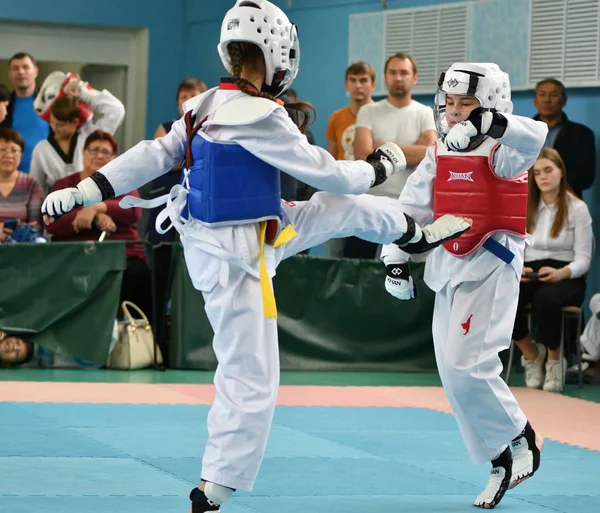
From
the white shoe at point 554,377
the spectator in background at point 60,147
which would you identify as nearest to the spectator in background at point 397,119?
the white shoe at point 554,377

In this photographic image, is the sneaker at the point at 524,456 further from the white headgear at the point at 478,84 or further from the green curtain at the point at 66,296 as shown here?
the green curtain at the point at 66,296

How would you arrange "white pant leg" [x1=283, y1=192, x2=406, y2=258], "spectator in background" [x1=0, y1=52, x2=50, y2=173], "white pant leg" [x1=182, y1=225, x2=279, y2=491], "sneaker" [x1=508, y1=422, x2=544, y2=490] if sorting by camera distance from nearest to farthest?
"white pant leg" [x1=182, y1=225, x2=279, y2=491], "white pant leg" [x1=283, y1=192, x2=406, y2=258], "sneaker" [x1=508, y1=422, x2=544, y2=490], "spectator in background" [x1=0, y1=52, x2=50, y2=173]

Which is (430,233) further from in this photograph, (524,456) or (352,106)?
(352,106)

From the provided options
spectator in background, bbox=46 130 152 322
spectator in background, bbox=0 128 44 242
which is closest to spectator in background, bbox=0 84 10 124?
spectator in background, bbox=0 128 44 242

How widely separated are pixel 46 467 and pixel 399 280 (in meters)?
1.88

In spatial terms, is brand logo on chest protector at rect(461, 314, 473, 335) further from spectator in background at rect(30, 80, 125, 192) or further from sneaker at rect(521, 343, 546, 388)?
spectator in background at rect(30, 80, 125, 192)

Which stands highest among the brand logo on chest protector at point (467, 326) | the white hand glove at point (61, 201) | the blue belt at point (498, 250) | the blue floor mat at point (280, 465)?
the white hand glove at point (61, 201)

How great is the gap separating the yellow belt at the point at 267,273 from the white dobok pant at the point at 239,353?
0.02 metres

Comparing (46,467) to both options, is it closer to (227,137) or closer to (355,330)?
(227,137)

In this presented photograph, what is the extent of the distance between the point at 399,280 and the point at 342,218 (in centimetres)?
84

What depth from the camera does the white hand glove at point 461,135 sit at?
4.47m

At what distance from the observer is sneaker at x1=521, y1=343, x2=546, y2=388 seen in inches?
352

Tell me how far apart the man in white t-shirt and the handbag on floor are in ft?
7.10

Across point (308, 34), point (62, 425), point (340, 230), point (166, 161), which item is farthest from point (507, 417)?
point (308, 34)
